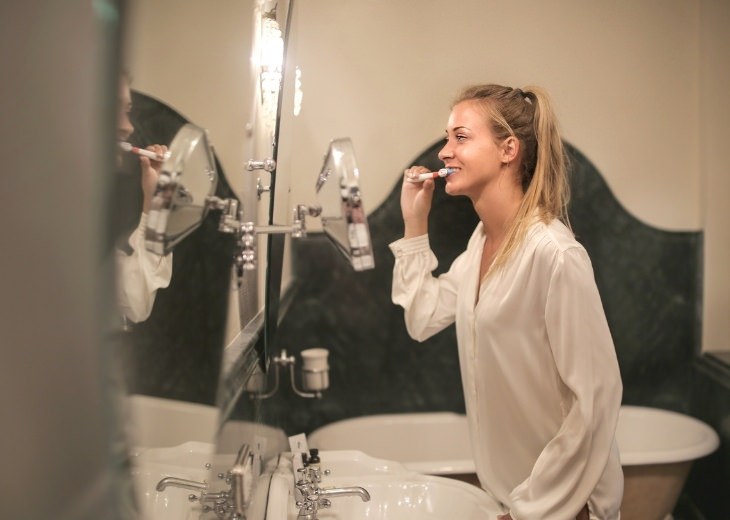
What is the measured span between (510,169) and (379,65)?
935 mm

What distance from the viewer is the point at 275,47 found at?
1204 mm

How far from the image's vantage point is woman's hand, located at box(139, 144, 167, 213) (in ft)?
1.27

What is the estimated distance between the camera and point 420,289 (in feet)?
5.43

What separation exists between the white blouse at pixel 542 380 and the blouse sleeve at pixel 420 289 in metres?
0.15

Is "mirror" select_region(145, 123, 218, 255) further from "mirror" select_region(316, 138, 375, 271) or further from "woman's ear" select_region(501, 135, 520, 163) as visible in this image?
"woman's ear" select_region(501, 135, 520, 163)

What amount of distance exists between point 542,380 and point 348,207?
31.1 inches

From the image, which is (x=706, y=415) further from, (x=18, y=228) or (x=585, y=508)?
(x=18, y=228)

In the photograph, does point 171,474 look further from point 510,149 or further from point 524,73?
point 524,73

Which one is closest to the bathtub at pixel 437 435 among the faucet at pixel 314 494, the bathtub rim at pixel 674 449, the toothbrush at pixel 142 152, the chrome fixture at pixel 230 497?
the bathtub rim at pixel 674 449

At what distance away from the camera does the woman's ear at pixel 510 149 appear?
1493 mm

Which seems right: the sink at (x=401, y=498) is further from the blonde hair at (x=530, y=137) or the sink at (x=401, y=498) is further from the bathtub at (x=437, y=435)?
the bathtub at (x=437, y=435)

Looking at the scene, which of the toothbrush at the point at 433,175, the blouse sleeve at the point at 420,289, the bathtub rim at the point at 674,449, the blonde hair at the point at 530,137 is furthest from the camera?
the bathtub rim at the point at 674,449

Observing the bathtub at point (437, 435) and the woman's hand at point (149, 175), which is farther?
the bathtub at point (437, 435)

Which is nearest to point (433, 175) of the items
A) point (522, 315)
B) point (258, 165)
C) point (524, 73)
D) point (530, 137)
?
point (530, 137)
